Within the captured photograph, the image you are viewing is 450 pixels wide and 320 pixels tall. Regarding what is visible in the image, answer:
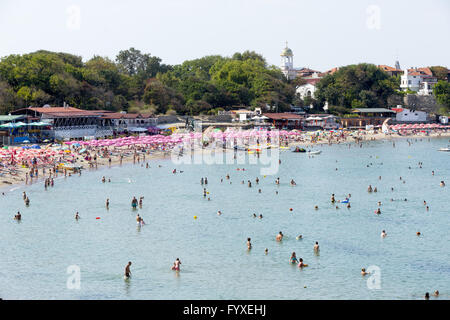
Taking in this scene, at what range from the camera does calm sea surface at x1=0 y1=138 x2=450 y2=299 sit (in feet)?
85.1

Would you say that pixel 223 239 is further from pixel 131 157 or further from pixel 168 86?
pixel 168 86

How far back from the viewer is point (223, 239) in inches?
1330

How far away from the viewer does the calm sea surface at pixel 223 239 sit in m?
25.9

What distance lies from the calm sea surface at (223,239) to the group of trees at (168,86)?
3352cm

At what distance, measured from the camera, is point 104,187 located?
50.5 m

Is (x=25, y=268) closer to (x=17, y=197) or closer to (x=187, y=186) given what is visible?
(x=17, y=197)

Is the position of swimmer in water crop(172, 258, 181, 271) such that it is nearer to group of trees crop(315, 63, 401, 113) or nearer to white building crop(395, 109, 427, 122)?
group of trees crop(315, 63, 401, 113)

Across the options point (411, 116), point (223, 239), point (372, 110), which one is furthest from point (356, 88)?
point (223, 239)

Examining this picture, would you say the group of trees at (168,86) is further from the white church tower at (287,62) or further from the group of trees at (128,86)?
the white church tower at (287,62)

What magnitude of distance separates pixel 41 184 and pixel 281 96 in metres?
75.6

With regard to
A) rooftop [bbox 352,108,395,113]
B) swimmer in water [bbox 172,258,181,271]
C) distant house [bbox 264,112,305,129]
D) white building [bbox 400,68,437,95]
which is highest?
white building [bbox 400,68,437,95]

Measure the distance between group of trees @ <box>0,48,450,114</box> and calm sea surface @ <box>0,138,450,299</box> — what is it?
110 ft

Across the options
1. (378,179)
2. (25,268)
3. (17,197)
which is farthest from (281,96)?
(25,268)

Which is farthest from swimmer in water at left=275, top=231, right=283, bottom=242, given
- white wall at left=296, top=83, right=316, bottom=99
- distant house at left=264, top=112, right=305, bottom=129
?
white wall at left=296, top=83, right=316, bottom=99
